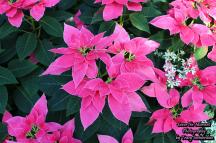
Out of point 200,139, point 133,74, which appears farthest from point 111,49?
point 200,139

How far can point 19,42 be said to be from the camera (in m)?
1.48

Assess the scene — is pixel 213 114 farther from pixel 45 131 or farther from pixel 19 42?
pixel 19 42

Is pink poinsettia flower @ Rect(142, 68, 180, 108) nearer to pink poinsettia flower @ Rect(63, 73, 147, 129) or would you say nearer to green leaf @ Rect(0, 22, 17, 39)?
pink poinsettia flower @ Rect(63, 73, 147, 129)

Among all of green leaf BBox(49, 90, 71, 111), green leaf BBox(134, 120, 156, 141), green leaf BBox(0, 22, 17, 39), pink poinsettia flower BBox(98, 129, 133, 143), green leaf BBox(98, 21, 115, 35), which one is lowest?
green leaf BBox(134, 120, 156, 141)

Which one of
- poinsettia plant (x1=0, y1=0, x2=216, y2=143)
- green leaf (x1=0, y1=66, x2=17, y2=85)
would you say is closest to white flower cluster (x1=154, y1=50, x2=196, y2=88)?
poinsettia plant (x1=0, y1=0, x2=216, y2=143)

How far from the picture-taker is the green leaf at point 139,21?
147 centimetres

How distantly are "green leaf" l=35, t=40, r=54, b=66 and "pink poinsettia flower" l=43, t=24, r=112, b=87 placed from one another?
0.73 feet

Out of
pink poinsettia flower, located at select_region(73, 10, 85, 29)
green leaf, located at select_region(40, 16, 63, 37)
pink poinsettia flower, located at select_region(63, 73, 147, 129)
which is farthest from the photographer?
pink poinsettia flower, located at select_region(73, 10, 85, 29)

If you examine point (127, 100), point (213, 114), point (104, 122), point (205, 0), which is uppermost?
point (205, 0)

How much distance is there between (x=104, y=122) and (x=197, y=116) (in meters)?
0.36

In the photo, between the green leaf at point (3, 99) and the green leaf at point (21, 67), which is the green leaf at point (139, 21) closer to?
the green leaf at point (21, 67)

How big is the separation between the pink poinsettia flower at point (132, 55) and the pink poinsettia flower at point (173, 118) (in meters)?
0.15

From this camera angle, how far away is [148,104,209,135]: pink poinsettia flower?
129cm

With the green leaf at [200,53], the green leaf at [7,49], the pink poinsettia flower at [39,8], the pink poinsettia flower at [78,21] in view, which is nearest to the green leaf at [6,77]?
the green leaf at [7,49]
